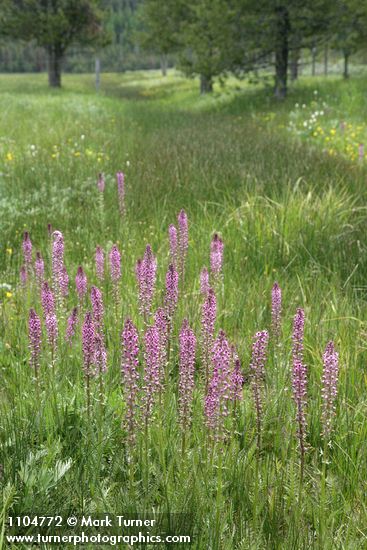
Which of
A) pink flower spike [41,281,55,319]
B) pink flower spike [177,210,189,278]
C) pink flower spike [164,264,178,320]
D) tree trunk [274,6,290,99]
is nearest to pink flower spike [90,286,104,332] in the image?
pink flower spike [41,281,55,319]

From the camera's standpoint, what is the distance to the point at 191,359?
1897mm

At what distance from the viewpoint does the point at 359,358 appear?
10.3ft

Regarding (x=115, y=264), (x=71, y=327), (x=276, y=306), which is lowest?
(x=71, y=327)

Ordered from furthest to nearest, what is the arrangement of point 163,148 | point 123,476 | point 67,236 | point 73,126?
point 73,126 < point 163,148 < point 67,236 < point 123,476

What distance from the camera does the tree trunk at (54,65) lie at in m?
36.1

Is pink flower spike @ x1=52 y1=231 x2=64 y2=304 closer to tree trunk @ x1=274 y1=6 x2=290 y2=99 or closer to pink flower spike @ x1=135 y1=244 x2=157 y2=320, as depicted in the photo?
pink flower spike @ x1=135 y1=244 x2=157 y2=320

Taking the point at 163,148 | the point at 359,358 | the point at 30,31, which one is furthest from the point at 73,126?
the point at 30,31

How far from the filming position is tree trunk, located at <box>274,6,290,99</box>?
16964 millimetres

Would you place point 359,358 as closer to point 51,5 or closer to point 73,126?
point 73,126

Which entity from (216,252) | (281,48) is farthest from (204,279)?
(281,48)

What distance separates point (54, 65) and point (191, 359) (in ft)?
128

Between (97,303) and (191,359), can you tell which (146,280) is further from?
(191,359)

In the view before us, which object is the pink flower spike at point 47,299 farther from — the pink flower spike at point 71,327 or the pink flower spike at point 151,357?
the pink flower spike at point 151,357

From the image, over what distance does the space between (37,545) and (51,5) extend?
36.4 m
